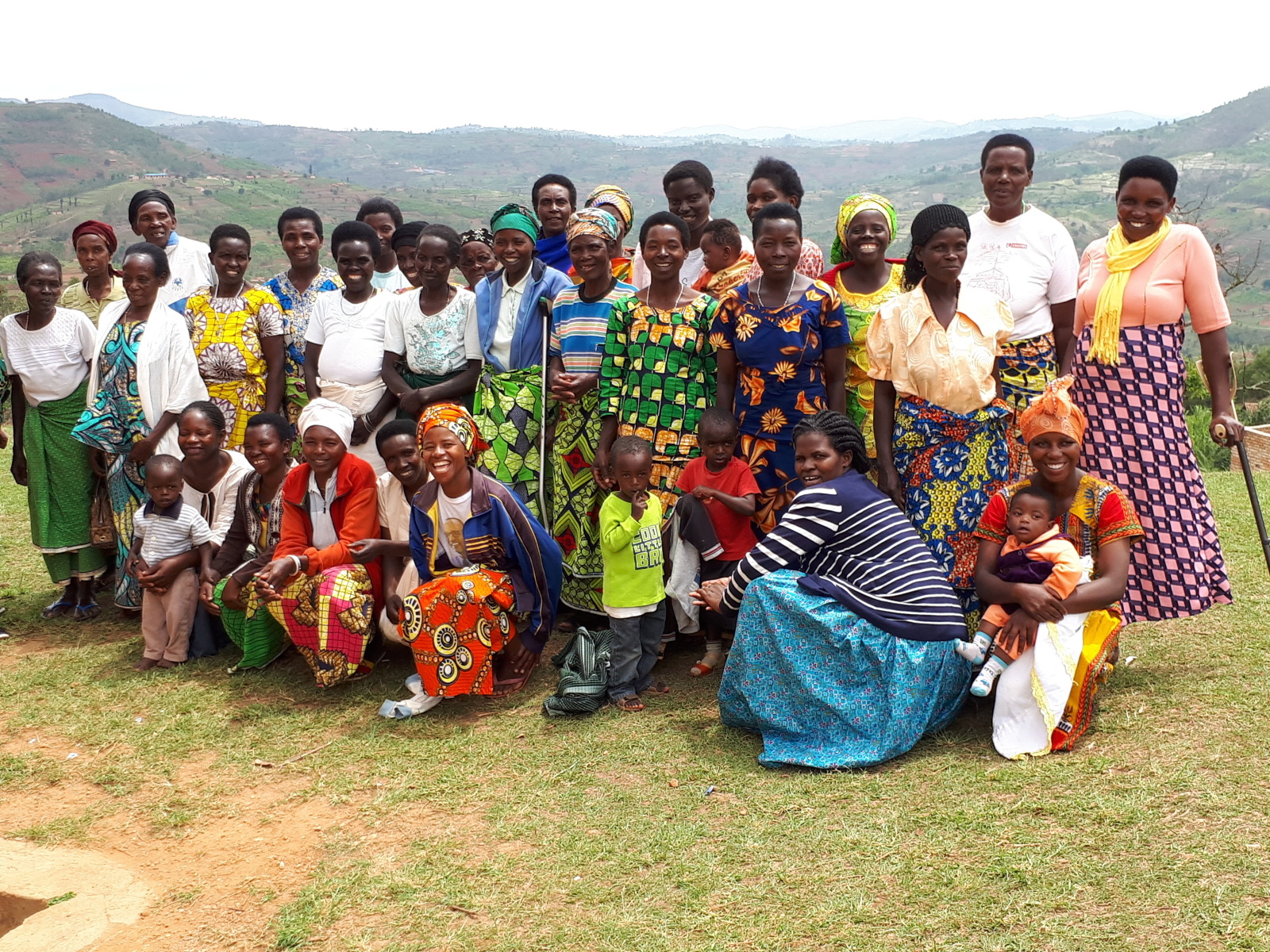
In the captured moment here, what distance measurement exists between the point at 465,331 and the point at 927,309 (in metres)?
2.39

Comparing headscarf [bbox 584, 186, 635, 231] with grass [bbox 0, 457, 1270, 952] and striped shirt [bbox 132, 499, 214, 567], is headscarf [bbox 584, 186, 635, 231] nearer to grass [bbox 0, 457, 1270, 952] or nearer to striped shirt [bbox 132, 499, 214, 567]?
grass [bbox 0, 457, 1270, 952]

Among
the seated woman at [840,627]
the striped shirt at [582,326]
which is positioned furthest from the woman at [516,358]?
the seated woman at [840,627]

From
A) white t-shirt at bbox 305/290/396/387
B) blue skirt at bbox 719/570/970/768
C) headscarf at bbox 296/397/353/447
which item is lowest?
Answer: blue skirt at bbox 719/570/970/768

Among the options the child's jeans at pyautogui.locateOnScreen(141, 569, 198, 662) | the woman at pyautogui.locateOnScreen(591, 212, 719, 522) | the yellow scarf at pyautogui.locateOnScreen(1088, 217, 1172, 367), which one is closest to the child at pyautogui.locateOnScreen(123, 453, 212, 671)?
the child's jeans at pyautogui.locateOnScreen(141, 569, 198, 662)

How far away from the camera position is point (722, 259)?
5.12 metres

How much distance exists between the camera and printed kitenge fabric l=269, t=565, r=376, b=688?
4.92 meters

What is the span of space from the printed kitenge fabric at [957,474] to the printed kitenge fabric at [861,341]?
0.33m

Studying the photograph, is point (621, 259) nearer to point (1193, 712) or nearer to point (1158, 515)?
point (1158, 515)

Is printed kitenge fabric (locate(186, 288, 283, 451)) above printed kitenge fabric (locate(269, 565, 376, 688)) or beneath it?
above

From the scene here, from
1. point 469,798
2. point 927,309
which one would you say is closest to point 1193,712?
point 927,309

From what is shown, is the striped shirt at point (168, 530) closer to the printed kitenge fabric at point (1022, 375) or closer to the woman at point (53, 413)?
the woman at point (53, 413)

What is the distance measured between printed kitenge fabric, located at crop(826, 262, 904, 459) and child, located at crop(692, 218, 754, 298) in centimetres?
51

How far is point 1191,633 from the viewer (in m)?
5.04

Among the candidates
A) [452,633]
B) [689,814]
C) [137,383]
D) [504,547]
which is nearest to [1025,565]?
[689,814]
